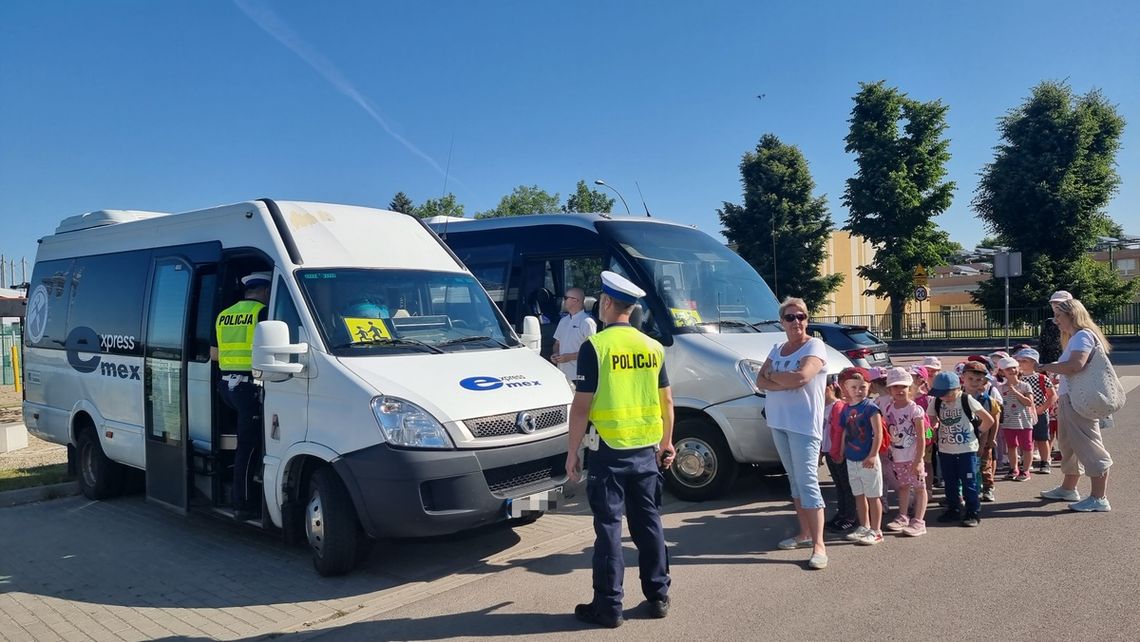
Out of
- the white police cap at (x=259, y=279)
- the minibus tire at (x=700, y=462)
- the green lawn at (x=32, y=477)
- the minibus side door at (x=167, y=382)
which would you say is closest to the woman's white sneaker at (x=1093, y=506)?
the minibus tire at (x=700, y=462)

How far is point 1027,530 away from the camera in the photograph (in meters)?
6.18

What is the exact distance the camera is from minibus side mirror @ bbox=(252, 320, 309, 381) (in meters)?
5.27

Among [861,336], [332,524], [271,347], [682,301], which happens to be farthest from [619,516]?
[861,336]

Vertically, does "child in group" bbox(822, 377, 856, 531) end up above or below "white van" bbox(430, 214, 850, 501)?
below

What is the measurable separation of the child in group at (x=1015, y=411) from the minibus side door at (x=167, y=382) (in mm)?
7225

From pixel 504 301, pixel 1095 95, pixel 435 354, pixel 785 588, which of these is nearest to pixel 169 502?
pixel 435 354

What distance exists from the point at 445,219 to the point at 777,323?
458cm

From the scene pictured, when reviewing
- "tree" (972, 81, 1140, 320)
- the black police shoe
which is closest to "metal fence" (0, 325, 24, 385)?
the black police shoe

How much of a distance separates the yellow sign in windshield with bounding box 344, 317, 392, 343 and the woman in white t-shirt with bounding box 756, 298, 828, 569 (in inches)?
106

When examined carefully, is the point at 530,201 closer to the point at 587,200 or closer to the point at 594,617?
the point at 587,200

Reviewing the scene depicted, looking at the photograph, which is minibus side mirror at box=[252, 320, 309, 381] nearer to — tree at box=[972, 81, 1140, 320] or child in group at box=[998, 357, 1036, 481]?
child in group at box=[998, 357, 1036, 481]

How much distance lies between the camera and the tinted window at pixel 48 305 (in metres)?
8.49

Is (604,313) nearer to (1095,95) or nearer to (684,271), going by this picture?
(684,271)

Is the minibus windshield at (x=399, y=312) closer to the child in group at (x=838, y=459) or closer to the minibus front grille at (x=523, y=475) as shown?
the minibus front grille at (x=523, y=475)
